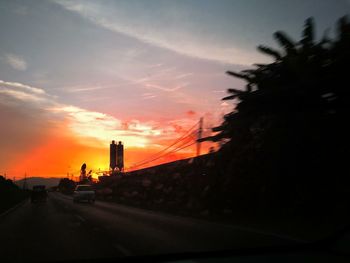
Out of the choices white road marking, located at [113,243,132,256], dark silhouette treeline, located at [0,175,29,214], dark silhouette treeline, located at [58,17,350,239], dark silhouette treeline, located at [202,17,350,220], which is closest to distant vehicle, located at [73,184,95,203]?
dark silhouette treeline, located at [0,175,29,214]

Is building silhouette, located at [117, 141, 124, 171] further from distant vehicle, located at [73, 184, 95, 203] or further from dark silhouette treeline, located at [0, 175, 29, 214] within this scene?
distant vehicle, located at [73, 184, 95, 203]

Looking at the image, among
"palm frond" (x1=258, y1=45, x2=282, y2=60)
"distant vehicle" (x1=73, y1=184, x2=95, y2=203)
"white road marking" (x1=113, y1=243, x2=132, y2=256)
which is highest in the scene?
"palm frond" (x1=258, y1=45, x2=282, y2=60)

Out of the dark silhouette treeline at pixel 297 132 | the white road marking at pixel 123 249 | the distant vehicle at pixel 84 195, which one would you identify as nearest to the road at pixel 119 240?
the white road marking at pixel 123 249

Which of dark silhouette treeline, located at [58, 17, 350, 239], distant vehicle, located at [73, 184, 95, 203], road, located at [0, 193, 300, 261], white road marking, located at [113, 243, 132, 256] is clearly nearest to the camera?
white road marking, located at [113, 243, 132, 256]

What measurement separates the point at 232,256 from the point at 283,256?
1.75ft

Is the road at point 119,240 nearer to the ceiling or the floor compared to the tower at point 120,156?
nearer to the floor

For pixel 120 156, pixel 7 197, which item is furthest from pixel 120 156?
pixel 7 197

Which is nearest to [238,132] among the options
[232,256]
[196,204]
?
[196,204]

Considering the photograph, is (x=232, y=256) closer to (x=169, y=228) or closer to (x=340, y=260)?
(x=340, y=260)

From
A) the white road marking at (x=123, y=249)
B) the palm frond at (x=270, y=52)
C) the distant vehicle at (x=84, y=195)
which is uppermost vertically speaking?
the palm frond at (x=270, y=52)

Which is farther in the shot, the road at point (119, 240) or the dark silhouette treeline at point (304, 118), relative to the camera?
the dark silhouette treeline at point (304, 118)

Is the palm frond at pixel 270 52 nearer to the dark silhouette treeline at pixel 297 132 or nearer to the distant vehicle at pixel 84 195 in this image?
the dark silhouette treeline at pixel 297 132

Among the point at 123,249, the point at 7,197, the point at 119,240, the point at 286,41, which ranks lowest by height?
the point at 123,249

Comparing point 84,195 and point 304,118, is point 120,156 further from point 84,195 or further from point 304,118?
point 304,118
